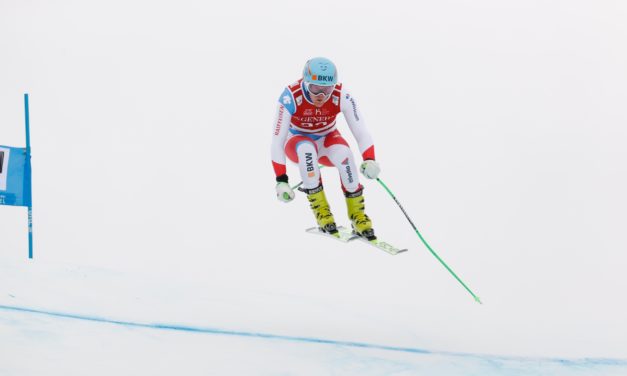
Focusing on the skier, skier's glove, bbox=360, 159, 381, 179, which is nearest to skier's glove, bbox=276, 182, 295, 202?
the skier

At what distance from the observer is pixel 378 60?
12.9 metres

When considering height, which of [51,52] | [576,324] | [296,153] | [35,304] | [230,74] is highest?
[51,52]

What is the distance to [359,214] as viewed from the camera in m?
6.92

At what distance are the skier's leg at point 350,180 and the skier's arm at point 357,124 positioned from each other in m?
0.12

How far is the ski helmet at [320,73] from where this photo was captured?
6469 millimetres

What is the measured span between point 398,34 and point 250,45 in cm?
238

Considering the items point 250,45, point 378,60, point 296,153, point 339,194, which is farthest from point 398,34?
point 296,153

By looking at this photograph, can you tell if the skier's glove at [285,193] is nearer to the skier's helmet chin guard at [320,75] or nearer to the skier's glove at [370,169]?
the skier's glove at [370,169]

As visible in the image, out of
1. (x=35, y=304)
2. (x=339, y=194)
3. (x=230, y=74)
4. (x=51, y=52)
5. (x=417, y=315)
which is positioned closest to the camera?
(x=35, y=304)

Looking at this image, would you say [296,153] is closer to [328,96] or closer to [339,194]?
[328,96]

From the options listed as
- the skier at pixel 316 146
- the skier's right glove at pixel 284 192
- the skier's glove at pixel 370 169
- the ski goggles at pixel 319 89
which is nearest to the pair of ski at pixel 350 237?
the skier at pixel 316 146

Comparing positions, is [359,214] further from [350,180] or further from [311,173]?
[311,173]

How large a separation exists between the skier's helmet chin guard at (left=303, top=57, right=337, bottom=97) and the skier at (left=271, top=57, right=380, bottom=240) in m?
0.08

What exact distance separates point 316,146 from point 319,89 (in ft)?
2.05
